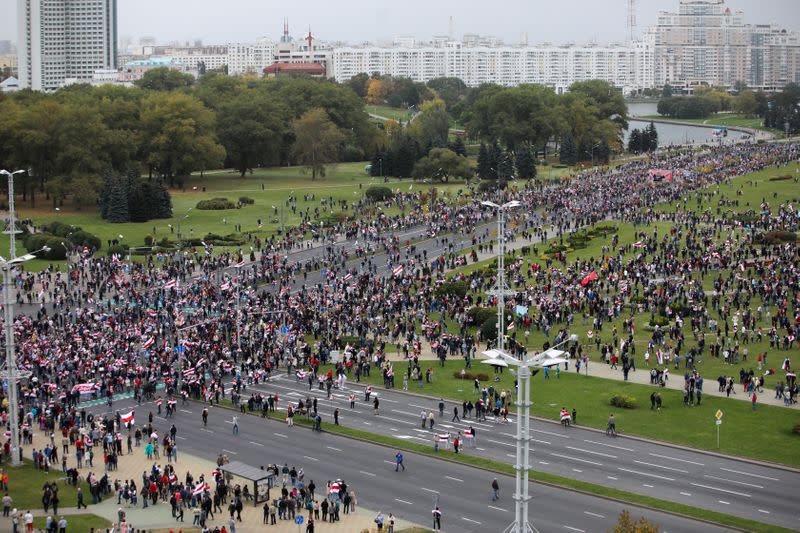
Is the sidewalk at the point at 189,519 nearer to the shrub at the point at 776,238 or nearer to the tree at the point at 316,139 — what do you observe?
the shrub at the point at 776,238

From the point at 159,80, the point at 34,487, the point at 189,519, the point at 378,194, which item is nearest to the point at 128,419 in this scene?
the point at 34,487

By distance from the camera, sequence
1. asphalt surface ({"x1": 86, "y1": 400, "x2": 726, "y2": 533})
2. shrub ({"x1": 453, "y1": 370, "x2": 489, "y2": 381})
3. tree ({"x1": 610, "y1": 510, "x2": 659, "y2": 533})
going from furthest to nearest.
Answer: shrub ({"x1": 453, "y1": 370, "x2": 489, "y2": 381}) → asphalt surface ({"x1": 86, "y1": 400, "x2": 726, "y2": 533}) → tree ({"x1": 610, "y1": 510, "x2": 659, "y2": 533})

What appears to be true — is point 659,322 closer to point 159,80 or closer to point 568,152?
point 568,152

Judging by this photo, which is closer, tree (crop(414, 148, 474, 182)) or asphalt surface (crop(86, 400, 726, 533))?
asphalt surface (crop(86, 400, 726, 533))

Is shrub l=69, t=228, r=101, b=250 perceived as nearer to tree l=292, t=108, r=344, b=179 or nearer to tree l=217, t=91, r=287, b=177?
tree l=217, t=91, r=287, b=177

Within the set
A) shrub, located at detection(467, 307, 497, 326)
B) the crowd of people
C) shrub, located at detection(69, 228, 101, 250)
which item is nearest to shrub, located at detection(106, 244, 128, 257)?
shrub, located at detection(69, 228, 101, 250)

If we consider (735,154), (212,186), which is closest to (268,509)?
(212,186)
